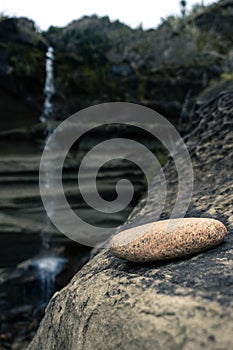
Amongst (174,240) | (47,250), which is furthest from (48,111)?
(174,240)

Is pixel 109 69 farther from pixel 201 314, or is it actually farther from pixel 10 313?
pixel 201 314

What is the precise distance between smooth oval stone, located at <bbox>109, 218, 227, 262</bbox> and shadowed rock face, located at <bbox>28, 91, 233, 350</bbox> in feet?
0.15

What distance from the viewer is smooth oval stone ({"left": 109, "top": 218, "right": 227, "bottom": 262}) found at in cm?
160

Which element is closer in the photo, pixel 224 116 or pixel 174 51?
pixel 224 116

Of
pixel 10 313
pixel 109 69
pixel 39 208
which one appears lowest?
pixel 10 313

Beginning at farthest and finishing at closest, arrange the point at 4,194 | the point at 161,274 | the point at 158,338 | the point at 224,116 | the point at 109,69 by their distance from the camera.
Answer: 1. the point at 109,69
2. the point at 4,194
3. the point at 224,116
4. the point at 161,274
5. the point at 158,338

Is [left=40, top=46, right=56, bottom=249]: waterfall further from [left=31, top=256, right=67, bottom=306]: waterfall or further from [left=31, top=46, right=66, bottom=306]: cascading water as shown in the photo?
[left=31, top=256, right=67, bottom=306]: waterfall

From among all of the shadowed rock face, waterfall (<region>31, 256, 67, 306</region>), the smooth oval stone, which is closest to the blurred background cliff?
waterfall (<region>31, 256, 67, 306</region>)

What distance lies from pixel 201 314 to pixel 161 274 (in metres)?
0.42

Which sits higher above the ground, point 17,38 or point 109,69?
point 17,38

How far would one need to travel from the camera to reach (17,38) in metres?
7.43

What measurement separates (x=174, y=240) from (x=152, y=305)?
41 centimetres

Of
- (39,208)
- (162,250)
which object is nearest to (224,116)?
(162,250)

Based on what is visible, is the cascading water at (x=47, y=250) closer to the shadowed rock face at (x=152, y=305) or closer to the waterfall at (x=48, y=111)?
the waterfall at (x=48, y=111)
